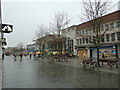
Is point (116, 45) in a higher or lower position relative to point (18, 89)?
higher

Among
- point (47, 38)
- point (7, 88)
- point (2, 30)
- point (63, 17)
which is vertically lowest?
point (7, 88)

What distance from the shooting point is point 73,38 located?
54844mm

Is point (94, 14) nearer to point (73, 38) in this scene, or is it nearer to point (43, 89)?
point (43, 89)

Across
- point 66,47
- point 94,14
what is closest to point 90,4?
point 94,14

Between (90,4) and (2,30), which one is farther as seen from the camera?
(90,4)

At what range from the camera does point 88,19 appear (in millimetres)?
17812

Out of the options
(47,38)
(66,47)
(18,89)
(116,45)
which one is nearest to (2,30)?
(18,89)

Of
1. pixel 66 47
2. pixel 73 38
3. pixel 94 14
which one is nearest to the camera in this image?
pixel 94 14

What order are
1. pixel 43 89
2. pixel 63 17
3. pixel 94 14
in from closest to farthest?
1. pixel 43 89
2. pixel 94 14
3. pixel 63 17

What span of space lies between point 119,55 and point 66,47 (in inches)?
1211

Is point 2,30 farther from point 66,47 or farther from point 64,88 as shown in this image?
point 66,47

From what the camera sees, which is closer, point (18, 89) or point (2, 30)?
point (2, 30)

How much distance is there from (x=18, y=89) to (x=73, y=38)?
4865cm

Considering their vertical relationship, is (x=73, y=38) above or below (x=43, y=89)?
above
